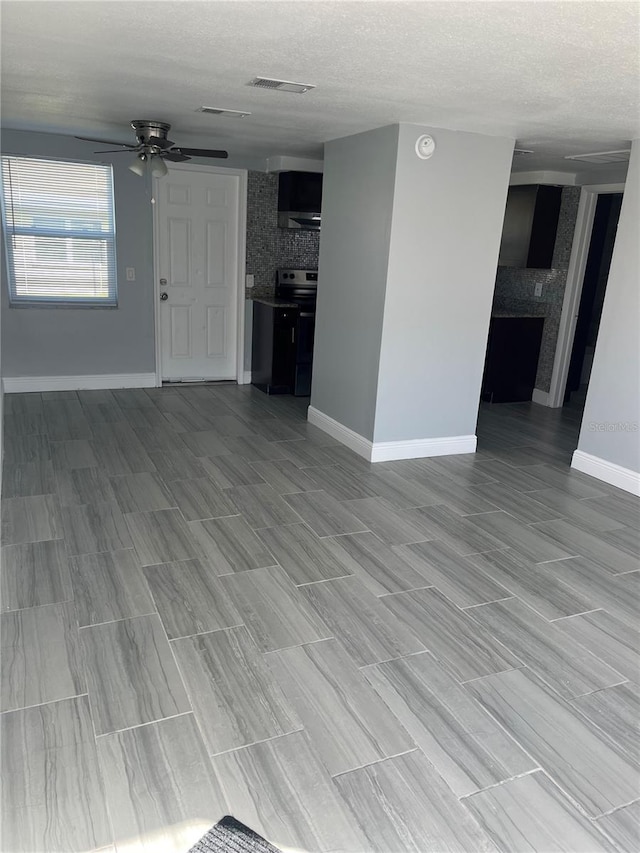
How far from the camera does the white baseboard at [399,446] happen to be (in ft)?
15.6

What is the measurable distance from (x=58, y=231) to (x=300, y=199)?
2.35 metres

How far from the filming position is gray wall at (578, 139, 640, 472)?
4215 mm

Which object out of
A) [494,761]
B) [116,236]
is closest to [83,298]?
[116,236]

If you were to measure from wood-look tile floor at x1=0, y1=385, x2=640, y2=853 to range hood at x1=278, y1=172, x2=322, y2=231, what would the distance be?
10.3 feet

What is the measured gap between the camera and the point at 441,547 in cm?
348

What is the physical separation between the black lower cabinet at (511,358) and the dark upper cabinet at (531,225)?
619 millimetres

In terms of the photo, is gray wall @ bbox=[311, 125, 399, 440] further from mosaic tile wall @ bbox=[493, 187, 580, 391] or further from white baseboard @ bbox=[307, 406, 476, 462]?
mosaic tile wall @ bbox=[493, 187, 580, 391]

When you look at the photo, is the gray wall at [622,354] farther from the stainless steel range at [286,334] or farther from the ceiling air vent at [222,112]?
the stainless steel range at [286,334]

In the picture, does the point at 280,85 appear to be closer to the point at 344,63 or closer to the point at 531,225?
the point at 344,63

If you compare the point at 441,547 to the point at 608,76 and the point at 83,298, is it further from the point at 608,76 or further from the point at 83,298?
the point at 83,298

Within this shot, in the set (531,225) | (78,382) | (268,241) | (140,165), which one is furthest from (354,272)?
(78,382)

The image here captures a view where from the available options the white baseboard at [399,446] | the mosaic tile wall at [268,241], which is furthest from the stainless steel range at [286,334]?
the white baseboard at [399,446]

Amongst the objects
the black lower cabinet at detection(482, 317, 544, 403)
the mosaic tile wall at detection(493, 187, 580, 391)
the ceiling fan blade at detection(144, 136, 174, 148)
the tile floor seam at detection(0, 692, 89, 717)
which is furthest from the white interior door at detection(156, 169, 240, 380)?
the tile floor seam at detection(0, 692, 89, 717)

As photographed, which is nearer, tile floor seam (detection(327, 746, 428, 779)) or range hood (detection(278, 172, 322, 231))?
tile floor seam (detection(327, 746, 428, 779))
